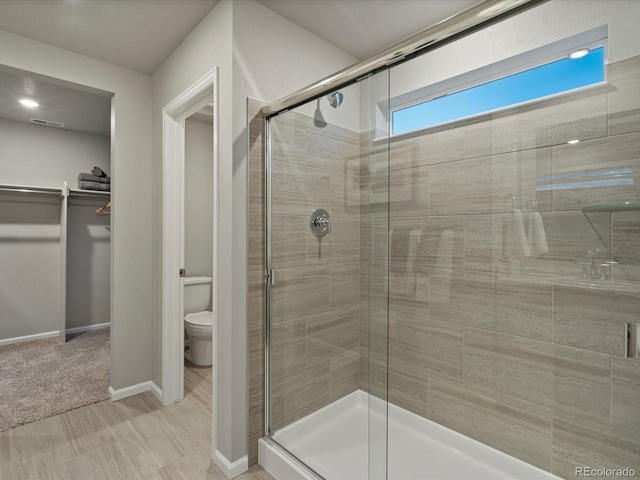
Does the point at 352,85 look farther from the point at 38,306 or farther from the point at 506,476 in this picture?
the point at 38,306

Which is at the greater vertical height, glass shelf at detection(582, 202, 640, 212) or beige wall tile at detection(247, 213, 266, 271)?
glass shelf at detection(582, 202, 640, 212)

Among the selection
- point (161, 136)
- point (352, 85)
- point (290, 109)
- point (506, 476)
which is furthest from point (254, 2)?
point (506, 476)

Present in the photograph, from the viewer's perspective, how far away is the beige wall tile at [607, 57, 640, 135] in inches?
52.4

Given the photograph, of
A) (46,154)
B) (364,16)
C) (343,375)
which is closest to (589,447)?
(343,375)

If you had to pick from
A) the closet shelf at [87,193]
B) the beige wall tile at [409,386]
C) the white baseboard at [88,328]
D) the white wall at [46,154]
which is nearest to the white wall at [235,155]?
the beige wall tile at [409,386]

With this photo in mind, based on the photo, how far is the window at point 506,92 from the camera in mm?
1497

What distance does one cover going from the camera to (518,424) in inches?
67.0

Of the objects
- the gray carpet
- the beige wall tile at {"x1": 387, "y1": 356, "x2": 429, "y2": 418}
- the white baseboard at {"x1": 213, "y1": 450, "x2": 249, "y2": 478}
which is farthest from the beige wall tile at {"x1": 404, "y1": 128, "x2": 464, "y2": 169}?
the gray carpet

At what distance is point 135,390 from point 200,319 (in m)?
0.80

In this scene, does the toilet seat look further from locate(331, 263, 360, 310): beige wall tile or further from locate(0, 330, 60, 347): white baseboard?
locate(0, 330, 60, 347): white baseboard

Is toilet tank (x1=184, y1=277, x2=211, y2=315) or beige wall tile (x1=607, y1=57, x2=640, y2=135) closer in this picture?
beige wall tile (x1=607, y1=57, x2=640, y2=135)

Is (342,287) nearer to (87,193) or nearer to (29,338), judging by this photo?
(87,193)

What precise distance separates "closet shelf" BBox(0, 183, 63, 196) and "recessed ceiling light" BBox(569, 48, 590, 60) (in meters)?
4.53

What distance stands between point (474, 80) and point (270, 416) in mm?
2248
